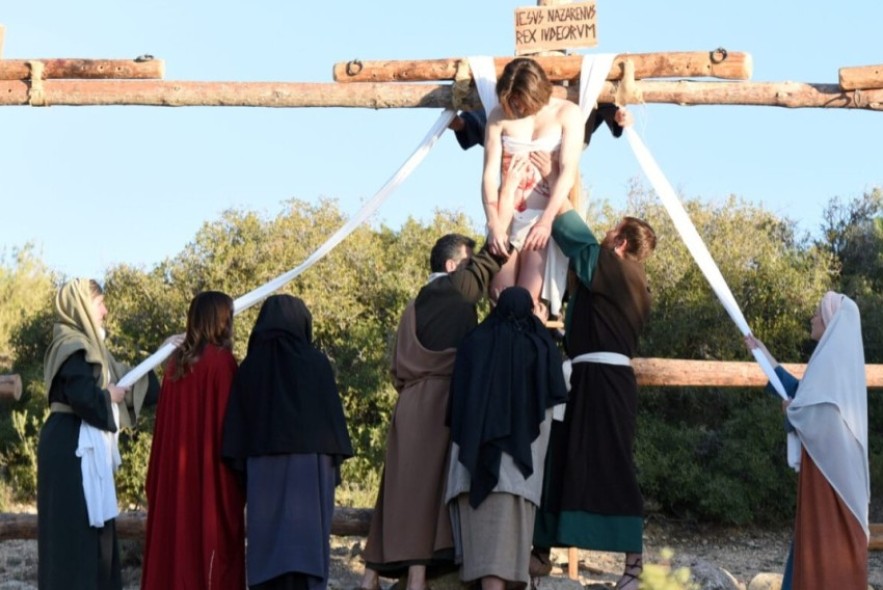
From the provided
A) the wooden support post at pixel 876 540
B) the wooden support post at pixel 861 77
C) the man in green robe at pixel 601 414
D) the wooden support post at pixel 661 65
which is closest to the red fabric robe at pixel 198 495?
the man in green robe at pixel 601 414

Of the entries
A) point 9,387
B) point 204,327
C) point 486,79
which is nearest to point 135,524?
point 9,387

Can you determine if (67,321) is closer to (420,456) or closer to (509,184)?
(420,456)

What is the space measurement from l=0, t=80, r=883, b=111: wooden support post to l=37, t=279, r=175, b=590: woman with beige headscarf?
1849mm

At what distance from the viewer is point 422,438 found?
287 inches

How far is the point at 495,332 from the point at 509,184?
48.0 inches

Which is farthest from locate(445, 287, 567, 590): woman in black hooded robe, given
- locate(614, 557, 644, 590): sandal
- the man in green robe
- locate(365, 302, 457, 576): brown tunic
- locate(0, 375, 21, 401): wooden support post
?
locate(0, 375, 21, 401): wooden support post

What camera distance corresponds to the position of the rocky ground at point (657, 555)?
9523 mm

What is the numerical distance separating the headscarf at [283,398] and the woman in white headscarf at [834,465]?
7.37 ft

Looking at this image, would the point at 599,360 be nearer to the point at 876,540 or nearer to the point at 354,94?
the point at 876,540

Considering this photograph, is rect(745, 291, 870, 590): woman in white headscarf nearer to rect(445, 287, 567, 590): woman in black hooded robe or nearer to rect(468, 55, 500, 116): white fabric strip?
rect(445, 287, 567, 590): woman in black hooded robe

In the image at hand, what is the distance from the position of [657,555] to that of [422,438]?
156 inches

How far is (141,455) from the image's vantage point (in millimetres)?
12602

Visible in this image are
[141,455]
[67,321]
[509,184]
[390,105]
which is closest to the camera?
[67,321]

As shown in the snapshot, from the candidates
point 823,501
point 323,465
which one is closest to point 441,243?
point 323,465
